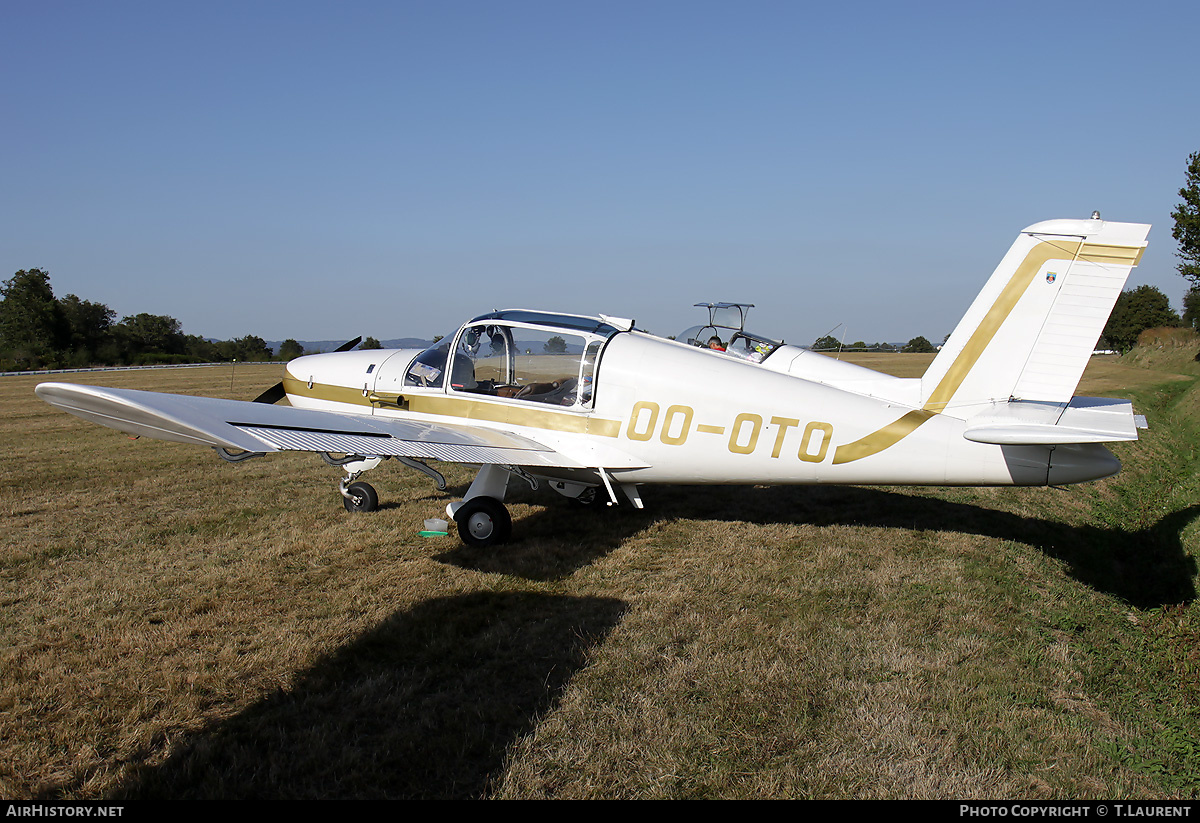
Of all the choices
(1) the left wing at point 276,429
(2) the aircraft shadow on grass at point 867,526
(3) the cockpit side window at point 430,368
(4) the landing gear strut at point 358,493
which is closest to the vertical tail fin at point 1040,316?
(2) the aircraft shadow on grass at point 867,526

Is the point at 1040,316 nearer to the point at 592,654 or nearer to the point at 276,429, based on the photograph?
the point at 592,654

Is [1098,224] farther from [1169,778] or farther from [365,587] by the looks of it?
[365,587]

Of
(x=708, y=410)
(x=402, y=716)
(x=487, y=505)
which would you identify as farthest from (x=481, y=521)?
(x=402, y=716)

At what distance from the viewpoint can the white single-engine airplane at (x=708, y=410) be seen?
4891mm

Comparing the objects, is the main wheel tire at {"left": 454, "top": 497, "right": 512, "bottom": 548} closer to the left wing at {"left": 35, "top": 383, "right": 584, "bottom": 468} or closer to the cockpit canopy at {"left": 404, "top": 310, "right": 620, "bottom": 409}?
the left wing at {"left": 35, "top": 383, "right": 584, "bottom": 468}

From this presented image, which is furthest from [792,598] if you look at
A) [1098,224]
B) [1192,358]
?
[1192,358]

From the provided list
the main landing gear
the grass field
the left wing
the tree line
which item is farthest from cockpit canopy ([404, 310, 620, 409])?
the tree line

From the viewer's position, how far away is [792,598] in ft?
16.8

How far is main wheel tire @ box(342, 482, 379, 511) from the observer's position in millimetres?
7539

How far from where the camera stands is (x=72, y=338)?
53594 mm

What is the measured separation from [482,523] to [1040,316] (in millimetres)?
4958

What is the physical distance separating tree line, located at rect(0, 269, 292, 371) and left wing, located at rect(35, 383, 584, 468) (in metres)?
47.7

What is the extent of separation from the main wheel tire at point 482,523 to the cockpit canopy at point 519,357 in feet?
3.72

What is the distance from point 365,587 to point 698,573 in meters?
2.69
